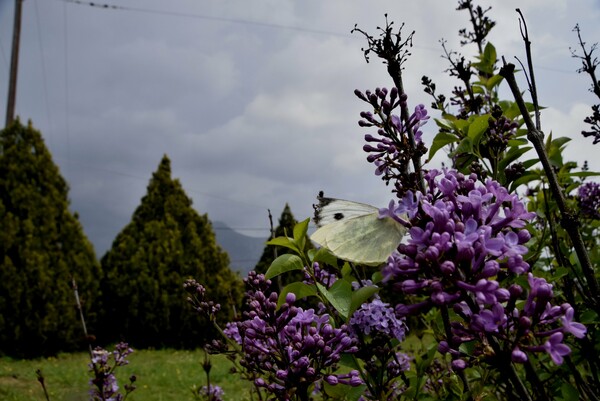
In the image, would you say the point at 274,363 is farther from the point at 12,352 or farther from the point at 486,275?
the point at 12,352

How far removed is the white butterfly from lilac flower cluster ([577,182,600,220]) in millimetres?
2581

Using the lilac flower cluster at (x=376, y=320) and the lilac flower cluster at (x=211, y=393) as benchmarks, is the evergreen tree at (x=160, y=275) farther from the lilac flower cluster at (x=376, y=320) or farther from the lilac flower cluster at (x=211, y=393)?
the lilac flower cluster at (x=376, y=320)

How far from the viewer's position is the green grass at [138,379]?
28.7ft

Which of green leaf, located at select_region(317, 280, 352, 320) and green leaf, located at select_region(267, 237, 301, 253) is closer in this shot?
green leaf, located at select_region(317, 280, 352, 320)

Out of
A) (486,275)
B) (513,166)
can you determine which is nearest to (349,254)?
(486,275)

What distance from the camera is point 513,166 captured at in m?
1.93

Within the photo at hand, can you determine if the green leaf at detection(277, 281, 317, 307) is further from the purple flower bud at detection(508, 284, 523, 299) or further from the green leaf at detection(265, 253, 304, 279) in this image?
the purple flower bud at detection(508, 284, 523, 299)

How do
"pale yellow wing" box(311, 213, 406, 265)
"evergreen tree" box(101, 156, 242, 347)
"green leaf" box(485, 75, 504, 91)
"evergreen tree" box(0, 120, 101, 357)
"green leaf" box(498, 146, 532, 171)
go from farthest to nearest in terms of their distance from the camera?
"evergreen tree" box(101, 156, 242, 347), "evergreen tree" box(0, 120, 101, 357), "green leaf" box(485, 75, 504, 91), "green leaf" box(498, 146, 532, 171), "pale yellow wing" box(311, 213, 406, 265)

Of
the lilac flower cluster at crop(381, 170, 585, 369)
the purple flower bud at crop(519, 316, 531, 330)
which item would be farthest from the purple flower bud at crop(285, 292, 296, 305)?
the purple flower bud at crop(519, 316, 531, 330)

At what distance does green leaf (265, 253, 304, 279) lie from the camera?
60.7 inches

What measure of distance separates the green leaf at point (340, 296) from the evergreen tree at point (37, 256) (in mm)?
12995

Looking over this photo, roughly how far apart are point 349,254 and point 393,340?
30.1 inches

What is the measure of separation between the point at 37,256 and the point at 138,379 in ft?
18.2

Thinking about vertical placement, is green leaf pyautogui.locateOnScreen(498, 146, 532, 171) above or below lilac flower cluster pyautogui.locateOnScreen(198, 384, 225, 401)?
above
